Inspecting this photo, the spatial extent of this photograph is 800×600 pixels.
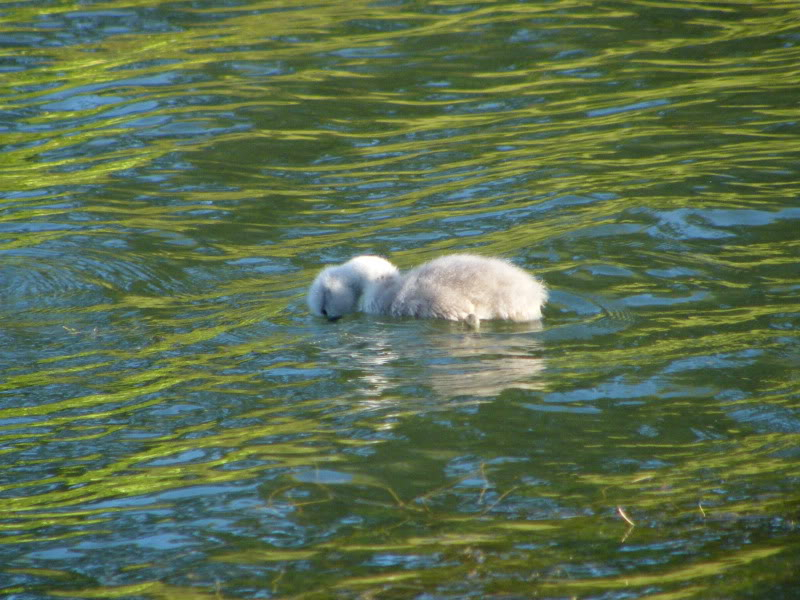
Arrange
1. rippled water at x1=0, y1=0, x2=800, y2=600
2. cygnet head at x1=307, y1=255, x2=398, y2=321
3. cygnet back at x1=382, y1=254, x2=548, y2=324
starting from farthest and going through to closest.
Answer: cygnet head at x1=307, y1=255, x2=398, y2=321 < cygnet back at x1=382, y1=254, x2=548, y2=324 < rippled water at x1=0, y1=0, x2=800, y2=600

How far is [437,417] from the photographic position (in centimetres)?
489

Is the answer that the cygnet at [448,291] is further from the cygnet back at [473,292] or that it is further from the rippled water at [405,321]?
the rippled water at [405,321]

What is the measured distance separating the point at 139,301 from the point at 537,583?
397cm

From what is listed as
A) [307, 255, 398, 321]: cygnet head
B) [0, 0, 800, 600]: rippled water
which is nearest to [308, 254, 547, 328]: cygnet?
[307, 255, 398, 321]: cygnet head

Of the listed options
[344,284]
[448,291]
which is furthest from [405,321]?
[344,284]

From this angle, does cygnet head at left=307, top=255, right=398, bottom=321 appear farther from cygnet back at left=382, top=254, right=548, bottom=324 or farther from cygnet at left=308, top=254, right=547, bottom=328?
cygnet back at left=382, top=254, right=548, bottom=324

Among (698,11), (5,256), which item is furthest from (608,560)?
(698,11)

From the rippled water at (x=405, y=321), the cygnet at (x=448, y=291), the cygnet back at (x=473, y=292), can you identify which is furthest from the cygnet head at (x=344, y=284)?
the cygnet back at (x=473, y=292)

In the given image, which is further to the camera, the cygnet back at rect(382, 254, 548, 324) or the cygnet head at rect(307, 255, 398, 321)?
the cygnet head at rect(307, 255, 398, 321)

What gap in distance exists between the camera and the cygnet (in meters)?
5.99

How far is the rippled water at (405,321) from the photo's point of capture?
4023 millimetres

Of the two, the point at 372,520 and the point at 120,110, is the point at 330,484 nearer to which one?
the point at 372,520

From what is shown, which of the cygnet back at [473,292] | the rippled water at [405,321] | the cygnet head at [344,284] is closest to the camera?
the rippled water at [405,321]

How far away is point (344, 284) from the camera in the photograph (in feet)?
21.5
